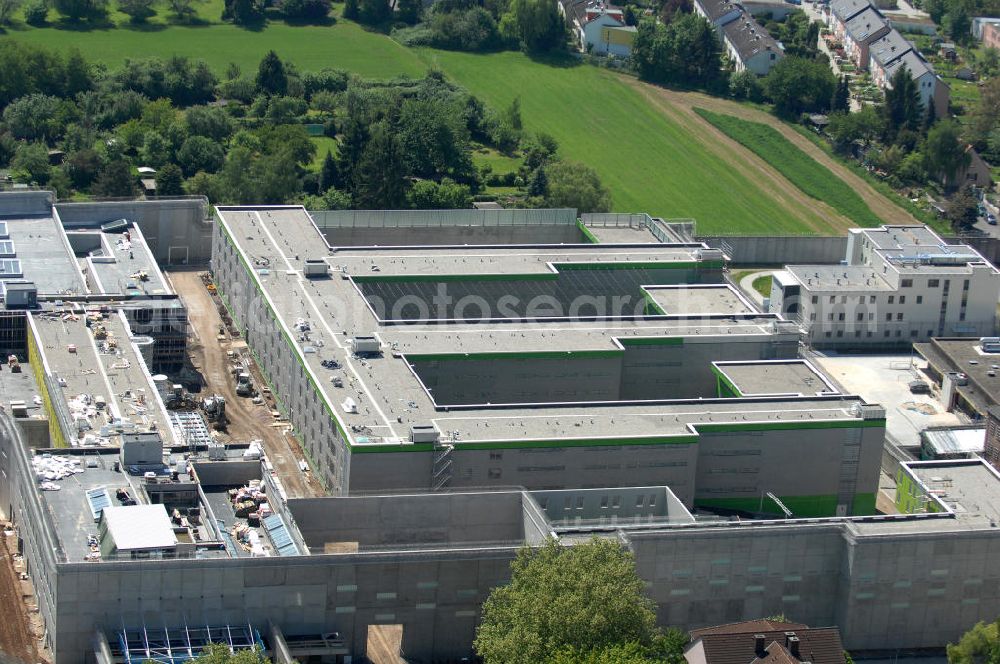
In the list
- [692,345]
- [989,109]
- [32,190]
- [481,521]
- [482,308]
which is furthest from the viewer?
[989,109]

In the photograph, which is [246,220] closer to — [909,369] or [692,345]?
[692,345]

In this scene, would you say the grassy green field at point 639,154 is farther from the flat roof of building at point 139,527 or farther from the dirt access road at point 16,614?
the flat roof of building at point 139,527

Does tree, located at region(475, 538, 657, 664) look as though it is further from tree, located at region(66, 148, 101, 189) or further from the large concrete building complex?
tree, located at region(66, 148, 101, 189)

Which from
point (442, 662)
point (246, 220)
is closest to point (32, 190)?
point (246, 220)

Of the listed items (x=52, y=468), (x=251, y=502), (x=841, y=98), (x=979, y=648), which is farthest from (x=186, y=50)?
(x=979, y=648)

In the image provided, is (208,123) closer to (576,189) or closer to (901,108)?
(576,189)

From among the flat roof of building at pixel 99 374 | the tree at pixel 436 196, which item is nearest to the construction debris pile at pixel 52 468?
the flat roof of building at pixel 99 374
